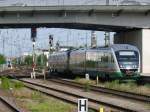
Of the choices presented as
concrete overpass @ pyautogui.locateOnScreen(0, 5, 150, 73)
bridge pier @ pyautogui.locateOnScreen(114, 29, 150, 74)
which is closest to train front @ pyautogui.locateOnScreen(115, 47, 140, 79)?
concrete overpass @ pyautogui.locateOnScreen(0, 5, 150, 73)

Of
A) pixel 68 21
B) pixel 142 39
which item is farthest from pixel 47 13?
pixel 142 39

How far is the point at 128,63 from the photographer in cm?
4431

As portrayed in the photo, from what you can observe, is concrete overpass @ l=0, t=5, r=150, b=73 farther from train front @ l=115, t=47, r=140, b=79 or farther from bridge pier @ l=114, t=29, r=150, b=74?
train front @ l=115, t=47, r=140, b=79

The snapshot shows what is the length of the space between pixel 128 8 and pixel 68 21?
259 inches

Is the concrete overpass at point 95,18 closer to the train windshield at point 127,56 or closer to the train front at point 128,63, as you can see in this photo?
the train windshield at point 127,56

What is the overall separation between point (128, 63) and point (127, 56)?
0.62 meters

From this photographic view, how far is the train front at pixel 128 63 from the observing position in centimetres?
4394

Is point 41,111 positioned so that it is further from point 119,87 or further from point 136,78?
point 136,78

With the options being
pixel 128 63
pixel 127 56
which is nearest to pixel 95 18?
pixel 127 56

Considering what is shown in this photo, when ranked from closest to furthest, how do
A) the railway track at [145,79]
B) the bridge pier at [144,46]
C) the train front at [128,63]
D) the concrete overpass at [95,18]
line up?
the railway track at [145,79]
the train front at [128,63]
the concrete overpass at [95,18]
the bridge pier at [144,46]

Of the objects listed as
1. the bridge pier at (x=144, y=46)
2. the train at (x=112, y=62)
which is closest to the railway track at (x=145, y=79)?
the train at (x=112, y=62)

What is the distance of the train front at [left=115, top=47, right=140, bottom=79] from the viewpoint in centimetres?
4394

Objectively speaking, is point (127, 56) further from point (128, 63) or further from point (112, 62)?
point (112, 62)

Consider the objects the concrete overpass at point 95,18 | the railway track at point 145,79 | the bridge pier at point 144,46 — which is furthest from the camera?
the bridge pier at point 144,46
